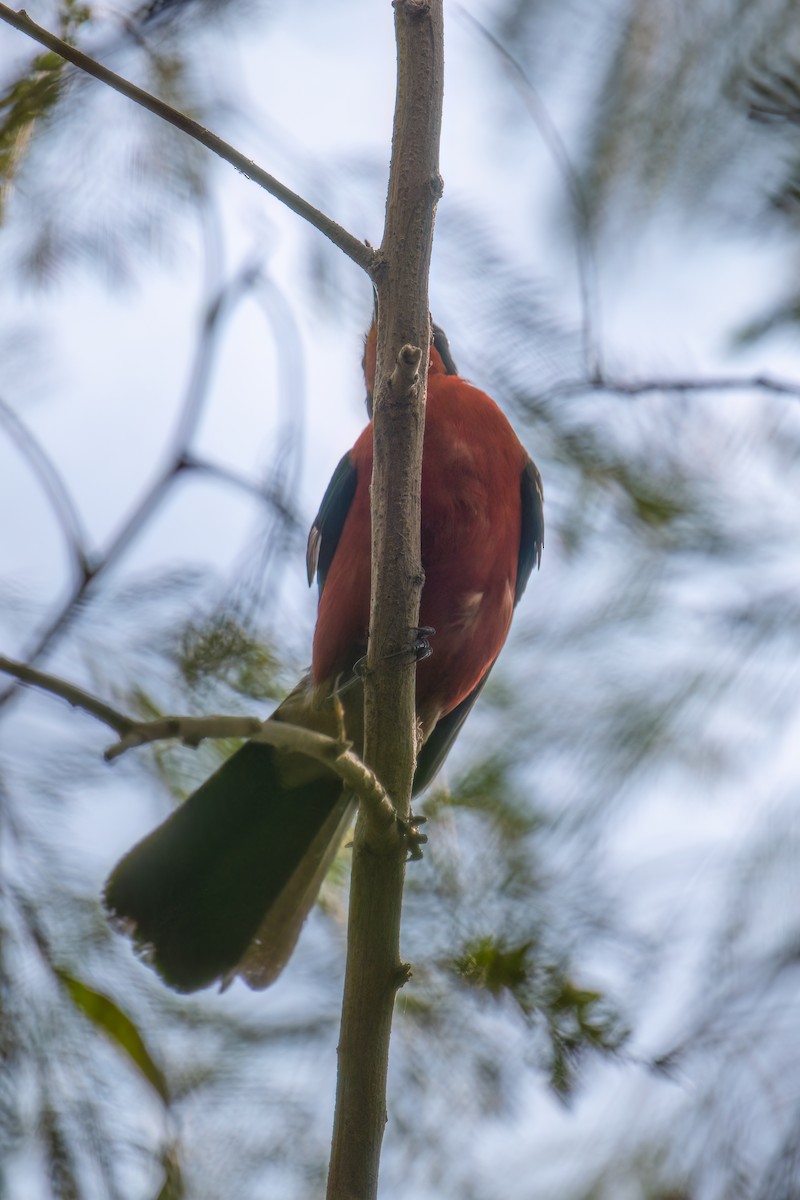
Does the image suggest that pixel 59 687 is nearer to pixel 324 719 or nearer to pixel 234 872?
pixel 234 872

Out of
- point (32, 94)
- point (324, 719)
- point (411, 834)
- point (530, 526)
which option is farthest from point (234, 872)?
point (32, 94)

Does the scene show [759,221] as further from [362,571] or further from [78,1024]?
→ [78,1024]

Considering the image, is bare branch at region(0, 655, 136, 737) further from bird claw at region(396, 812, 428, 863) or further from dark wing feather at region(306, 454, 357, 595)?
dark wing feather at region(306, 454, 357, 595)

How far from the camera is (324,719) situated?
3584mm

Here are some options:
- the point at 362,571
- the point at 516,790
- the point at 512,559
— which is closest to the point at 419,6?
the point at 362,571

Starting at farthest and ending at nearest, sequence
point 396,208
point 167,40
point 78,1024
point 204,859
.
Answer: point 167,40
point 204,859
point 78,1024
point 396,208

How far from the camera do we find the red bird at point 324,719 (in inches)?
125

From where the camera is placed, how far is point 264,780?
350cm

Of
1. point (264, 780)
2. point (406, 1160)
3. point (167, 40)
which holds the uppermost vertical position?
point (167, 40)

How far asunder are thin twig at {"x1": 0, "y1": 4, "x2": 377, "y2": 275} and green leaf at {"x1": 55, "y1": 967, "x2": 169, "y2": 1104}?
1.46 meters

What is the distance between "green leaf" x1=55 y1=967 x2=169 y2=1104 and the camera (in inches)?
86.8

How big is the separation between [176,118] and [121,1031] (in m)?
1.59

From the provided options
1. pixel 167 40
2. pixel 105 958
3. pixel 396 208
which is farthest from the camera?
pixel 167 40

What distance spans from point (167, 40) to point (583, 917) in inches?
103
